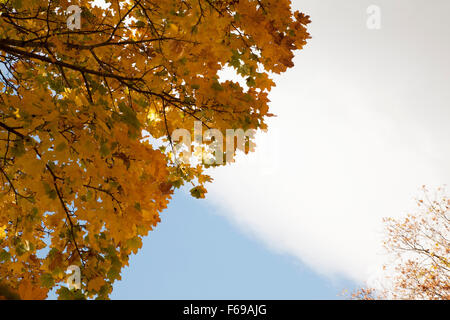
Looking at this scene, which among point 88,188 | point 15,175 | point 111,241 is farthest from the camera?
point 15,175

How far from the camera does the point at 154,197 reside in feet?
10.0

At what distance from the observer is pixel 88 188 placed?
2703mm

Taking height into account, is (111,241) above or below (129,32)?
below

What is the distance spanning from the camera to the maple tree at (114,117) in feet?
8.30

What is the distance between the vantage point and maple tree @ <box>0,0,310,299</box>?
2.53 meters

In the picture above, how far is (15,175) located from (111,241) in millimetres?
1904

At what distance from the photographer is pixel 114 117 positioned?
8.98 feet

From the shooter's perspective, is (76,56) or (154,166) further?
(76,56)

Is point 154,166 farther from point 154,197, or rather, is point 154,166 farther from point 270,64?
point 270,64

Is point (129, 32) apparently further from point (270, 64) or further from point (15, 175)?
point (15, 175)

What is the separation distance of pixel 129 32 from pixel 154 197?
2696 mm

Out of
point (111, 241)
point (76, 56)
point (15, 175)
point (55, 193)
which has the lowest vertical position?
point (111, 241)
